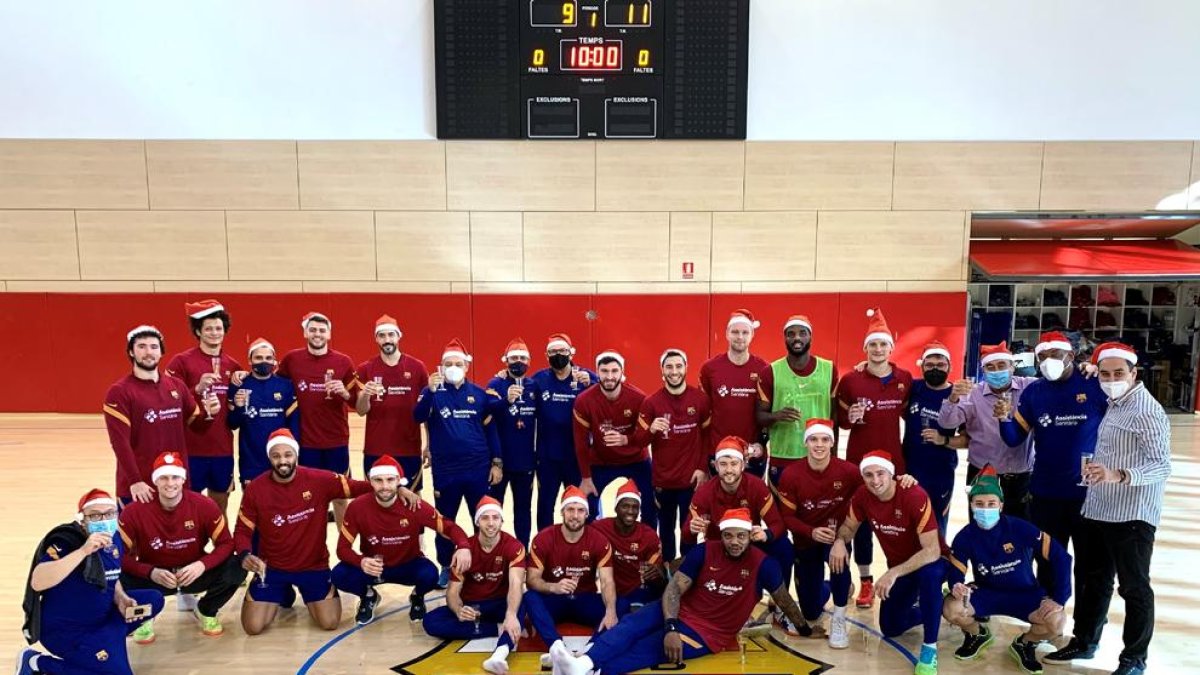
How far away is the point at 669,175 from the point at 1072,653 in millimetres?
7884

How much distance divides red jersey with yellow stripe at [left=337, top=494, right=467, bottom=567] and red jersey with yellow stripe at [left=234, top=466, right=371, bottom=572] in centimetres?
20

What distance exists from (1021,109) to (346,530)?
35.6ft

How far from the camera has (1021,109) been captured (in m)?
11.2

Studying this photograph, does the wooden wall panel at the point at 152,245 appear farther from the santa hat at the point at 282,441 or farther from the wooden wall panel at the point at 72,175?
the santa hat at the point at 282,441

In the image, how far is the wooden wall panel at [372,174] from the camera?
11094 mm

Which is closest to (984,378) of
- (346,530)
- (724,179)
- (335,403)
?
(346,530)

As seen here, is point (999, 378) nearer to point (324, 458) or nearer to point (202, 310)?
point (324, 458)

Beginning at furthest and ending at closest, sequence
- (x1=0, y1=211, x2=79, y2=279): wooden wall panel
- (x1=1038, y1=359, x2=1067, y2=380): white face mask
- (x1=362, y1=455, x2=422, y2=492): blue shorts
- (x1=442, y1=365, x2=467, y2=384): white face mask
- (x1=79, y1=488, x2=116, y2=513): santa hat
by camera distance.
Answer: (x1=0, y1=211, x2=79, y2=279): wooden wall panel, (x1=362, y1=455, x2=422, y2=492): blue shorts, (x1=442, y1=365, x2=467, y2=384): white face mask, (x1=1038, y1=359, x2=1067, y2=380): white face mask, (x1=79, y1=488, x2=116, y2=513): santa hat

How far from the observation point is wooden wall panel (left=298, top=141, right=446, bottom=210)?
11.1 metres

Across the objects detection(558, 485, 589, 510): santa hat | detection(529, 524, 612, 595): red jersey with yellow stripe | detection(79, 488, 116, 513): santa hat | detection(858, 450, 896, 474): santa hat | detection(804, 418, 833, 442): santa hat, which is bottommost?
detection(529, 524, 612, 595): red jersey with yellow stripe

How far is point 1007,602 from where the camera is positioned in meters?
4.97

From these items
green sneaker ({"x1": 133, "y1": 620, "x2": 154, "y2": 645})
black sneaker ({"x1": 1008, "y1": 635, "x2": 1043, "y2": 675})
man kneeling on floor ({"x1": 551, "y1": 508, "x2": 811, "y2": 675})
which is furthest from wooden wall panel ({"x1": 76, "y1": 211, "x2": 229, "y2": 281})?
black sneaker ({"x1": 1008, "y1": 635, "x2": 1043, "y2": 675})

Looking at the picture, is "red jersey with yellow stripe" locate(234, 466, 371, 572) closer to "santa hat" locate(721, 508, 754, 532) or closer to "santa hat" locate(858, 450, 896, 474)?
"santa hat" locate(721, 508, 754, 532)


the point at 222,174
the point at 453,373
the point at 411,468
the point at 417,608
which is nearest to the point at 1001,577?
the point at 417,608
